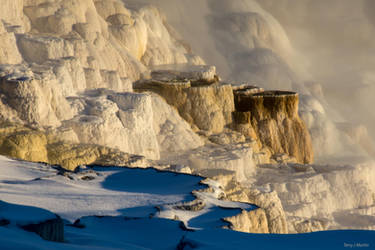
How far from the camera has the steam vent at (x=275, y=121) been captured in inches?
752

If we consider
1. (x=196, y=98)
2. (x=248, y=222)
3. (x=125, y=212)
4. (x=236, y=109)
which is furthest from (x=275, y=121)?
(x=125, y=212)

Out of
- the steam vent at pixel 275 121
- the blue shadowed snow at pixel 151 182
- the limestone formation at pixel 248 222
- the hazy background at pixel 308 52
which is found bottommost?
the limestone formation at pixel 248 222

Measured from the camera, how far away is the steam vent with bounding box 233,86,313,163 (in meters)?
19.1

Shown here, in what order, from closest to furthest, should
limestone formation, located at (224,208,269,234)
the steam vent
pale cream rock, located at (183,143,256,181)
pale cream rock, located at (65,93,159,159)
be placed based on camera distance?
limestone formation, located at (224,208,269,234) < pale cream rock, located at (65,93,159,159) < pale cream rock, located at (183,143,256,181) < the steam vent

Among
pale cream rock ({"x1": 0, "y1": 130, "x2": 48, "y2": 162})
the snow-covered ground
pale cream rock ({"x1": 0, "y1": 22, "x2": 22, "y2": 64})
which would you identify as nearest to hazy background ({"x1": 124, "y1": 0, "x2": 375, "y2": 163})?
pale cream rock ({"x1": 0, "y1": 22, "x2": 22, "y2": 64})

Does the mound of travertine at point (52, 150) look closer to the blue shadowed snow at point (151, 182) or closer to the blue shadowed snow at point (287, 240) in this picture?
the blue shadowed snow at point (151, 182)

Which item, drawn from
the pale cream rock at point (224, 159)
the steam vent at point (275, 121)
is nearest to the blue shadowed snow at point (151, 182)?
the pale cream rock at point (224, 159)

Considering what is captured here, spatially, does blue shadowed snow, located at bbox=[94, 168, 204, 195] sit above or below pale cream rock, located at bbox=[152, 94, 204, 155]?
below

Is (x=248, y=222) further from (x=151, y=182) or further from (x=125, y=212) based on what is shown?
(x=125, y=212)

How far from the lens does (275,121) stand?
19.6 m

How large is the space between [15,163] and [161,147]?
21.6 feet

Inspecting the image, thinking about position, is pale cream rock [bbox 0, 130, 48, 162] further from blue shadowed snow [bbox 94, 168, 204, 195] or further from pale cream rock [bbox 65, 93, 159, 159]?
blue shadowed snow [bbox 94, 168, 204, 195]

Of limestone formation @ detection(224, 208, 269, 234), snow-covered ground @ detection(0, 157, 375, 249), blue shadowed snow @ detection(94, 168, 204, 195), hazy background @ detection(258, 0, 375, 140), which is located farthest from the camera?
hazy background @ detection(258, 0, 375, 140)

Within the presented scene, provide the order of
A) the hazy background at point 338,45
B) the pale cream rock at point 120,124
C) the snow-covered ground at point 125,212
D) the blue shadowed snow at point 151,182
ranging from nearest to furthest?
the snow-covered ground at point 125,212 < the blue shadowed snow at point 151,182 < the pale cream rock at point 120,124 < the hazy background at point 338,45
